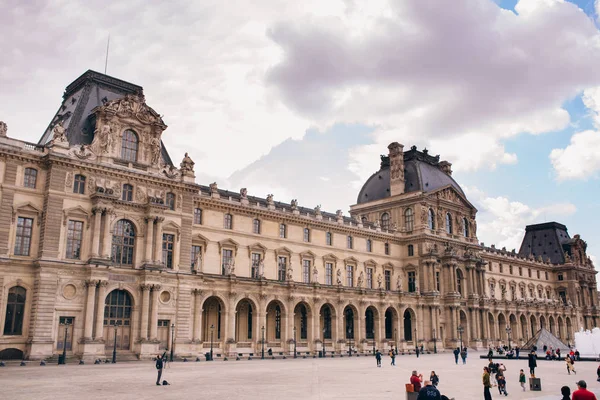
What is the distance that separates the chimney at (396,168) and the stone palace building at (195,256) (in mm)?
212

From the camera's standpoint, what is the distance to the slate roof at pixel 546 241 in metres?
122

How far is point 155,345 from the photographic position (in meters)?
A: 49.1

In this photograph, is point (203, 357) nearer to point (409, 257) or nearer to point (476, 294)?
point (409, 257)

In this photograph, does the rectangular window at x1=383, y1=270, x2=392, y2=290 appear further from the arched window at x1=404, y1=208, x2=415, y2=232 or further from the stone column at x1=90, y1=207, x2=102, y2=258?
the stone column at x1=90, y1=207, x2=102, y2=258

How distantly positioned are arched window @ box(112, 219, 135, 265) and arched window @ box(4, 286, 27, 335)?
7.82 meters

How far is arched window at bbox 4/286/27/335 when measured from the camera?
43.4m

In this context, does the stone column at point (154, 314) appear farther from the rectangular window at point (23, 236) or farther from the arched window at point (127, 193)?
the rectangular window at point (23, 236)

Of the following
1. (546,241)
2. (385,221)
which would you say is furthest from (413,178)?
(546,241)

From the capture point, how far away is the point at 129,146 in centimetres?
5291

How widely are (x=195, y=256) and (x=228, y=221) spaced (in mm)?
5824

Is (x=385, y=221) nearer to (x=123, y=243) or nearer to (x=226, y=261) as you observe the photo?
(x=226, y=261)

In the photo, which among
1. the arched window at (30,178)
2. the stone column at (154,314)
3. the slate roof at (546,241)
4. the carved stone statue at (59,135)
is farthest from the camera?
the slate roof at (546,241)

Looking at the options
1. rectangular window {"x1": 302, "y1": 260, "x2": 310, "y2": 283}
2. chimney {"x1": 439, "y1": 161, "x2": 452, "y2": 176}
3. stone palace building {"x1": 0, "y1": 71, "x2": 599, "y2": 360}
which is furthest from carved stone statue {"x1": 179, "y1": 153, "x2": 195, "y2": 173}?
chimney {"x1": 439, "y1": 161, "x2": 452, "y2": 176}

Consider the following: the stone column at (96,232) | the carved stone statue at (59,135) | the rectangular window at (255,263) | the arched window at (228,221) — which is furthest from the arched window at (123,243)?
the rectangular window at (255,263)
